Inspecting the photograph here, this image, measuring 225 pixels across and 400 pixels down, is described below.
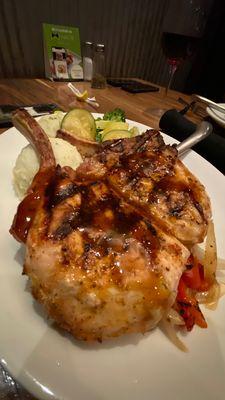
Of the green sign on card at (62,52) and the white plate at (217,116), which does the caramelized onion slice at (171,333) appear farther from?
the green sign on card at (62,52)

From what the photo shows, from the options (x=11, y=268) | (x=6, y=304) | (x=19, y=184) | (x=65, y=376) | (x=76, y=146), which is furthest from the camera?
(x=76, y=146)

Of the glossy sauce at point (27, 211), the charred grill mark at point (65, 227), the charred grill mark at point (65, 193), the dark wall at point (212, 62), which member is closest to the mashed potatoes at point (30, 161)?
the glossy sauce at point (27, 211)

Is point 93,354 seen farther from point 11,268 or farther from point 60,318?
point 11,268

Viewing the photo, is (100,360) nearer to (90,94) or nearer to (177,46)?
(177,46)

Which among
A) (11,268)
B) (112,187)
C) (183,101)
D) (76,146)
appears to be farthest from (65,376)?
(183,101)

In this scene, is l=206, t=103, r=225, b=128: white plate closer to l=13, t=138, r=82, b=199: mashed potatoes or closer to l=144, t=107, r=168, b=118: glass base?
l=144, t=107, r=168, b=118: glass base

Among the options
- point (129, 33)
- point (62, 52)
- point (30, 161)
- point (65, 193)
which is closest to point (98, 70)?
point (62, 52)
